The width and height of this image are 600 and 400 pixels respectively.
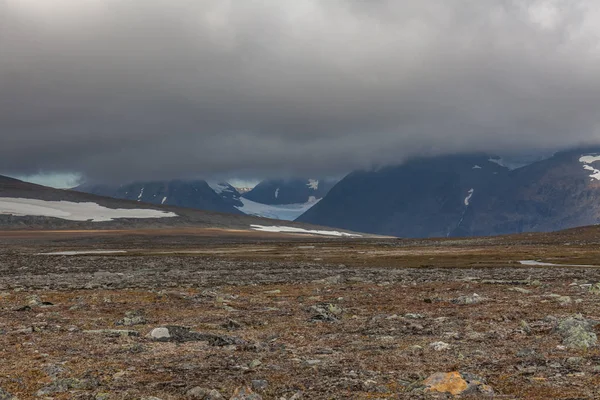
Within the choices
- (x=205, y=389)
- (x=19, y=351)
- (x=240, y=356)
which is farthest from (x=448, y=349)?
(x=19, y=351)

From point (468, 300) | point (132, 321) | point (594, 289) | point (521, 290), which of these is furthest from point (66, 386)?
point (594, 289)

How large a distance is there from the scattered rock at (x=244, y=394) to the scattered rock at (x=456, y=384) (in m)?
3.44

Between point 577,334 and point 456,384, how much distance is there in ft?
21.5

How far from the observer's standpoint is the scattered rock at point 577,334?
1596 centimetres

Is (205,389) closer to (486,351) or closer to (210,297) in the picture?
(486,351)

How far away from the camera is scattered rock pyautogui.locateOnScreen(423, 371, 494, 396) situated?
11648 mm

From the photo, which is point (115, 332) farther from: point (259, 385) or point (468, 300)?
point (468, 300)

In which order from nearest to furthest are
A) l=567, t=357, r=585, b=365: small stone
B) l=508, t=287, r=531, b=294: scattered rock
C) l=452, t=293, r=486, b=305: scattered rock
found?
l=567, t=357, r=585, b=365: small stone → l=452, t=293, r=486, b=305: scattered rock → l=508, t=287, r=531, b=294: scattered rock

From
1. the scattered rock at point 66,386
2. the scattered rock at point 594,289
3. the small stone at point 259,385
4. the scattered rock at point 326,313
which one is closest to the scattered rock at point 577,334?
the scattered rock at point 326,313

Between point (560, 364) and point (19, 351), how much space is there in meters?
14.2

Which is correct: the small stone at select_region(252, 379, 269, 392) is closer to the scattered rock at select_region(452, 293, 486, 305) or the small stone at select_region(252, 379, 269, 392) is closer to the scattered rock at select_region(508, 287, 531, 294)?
the scattered rock at select_region(452, 293, 486, 305)

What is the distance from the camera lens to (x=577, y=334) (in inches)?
648

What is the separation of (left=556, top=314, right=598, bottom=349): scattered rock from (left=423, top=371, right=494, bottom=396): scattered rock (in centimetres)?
520

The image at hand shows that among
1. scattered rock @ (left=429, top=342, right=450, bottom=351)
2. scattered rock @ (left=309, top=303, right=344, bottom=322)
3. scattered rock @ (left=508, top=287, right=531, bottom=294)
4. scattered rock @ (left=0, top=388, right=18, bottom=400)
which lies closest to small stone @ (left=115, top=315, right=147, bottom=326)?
scattered rock @ (left=309, top=303, right=344, bottom=322)
